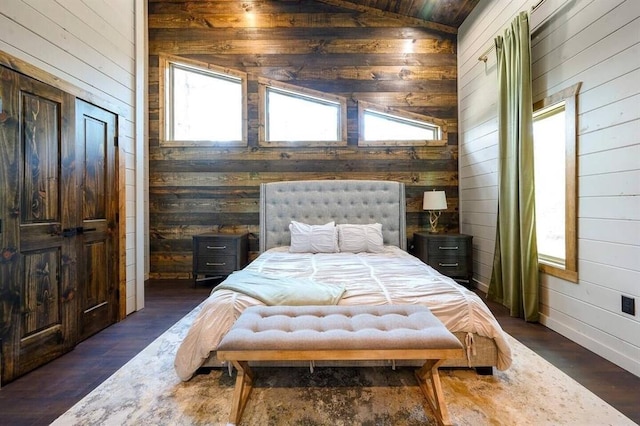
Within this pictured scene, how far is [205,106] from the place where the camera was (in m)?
4.37

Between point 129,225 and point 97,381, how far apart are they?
1600mm

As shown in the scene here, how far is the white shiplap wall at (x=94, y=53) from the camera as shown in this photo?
203 cm

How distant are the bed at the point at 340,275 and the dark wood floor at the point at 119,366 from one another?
57 centimetres

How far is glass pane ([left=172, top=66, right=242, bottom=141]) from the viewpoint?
4309mm

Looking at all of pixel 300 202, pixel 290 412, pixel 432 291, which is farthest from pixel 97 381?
pixel 300 202

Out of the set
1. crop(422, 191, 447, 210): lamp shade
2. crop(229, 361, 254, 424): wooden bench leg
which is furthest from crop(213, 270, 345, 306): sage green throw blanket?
crop(422, 191, 447, 210): lamp shade

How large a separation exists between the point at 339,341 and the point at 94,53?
315 cm

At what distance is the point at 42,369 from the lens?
2012mm

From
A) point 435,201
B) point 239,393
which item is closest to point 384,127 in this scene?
point 435,201

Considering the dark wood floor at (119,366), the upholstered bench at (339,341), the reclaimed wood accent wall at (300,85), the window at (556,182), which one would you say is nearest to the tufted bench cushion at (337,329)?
the upholstered bench at (339,341)

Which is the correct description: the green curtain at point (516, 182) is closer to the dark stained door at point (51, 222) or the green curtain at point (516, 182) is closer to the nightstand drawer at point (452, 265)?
the nightstand drawer at point (452, 265)

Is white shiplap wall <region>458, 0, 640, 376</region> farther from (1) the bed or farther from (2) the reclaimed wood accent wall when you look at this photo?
(2) the reclaimed wood accent wall

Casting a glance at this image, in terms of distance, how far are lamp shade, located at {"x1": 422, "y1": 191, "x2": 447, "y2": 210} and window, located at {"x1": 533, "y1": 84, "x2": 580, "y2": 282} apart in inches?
41.5

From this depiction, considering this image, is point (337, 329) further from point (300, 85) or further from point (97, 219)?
point (300, 85)
